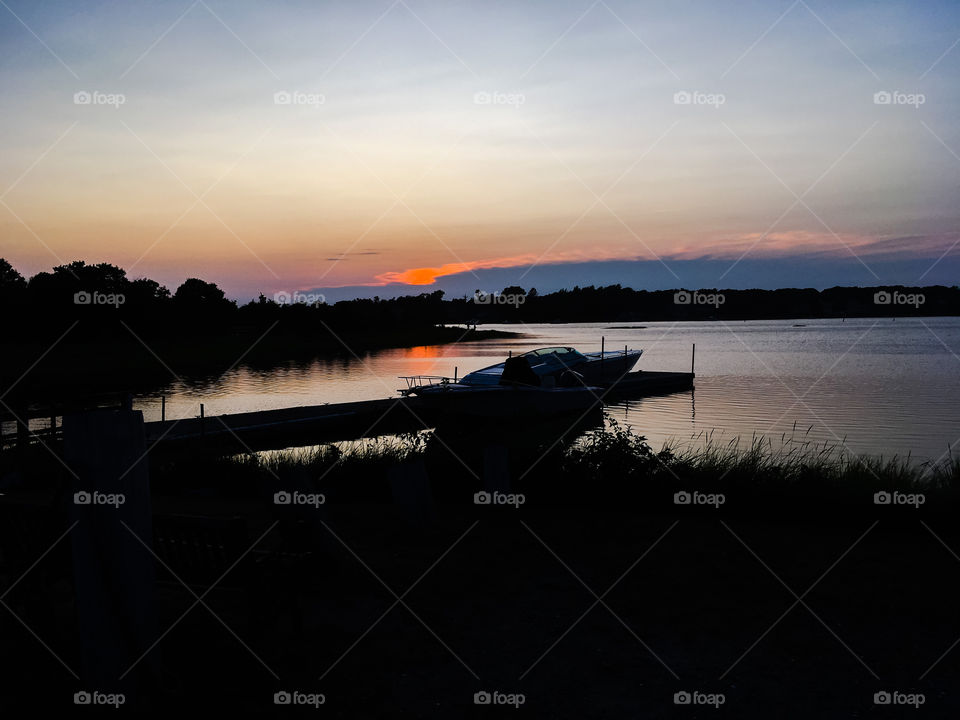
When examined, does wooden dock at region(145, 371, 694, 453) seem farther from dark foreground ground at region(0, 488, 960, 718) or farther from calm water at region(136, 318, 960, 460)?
dark foreground ground at region(0, 488, 960, 718)

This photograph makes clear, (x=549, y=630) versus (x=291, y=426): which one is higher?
(x=291, y=426)

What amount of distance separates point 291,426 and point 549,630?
1887 centimetres

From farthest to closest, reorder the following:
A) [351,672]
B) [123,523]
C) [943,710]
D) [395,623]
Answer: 1. [395,623]
2. [351,672]
3. [943,710]
4. [123,523]

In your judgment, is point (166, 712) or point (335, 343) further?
point (335, 343)

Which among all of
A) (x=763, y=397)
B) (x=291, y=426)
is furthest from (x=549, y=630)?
(x=763, y=397)

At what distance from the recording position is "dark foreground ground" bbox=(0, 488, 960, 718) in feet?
16.6

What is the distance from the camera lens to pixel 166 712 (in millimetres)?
4758

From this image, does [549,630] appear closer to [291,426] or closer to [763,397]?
[291,426]

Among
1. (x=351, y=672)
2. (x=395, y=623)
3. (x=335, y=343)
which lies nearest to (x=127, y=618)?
(x=351, y=672)

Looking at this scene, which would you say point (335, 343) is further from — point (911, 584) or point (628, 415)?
point (911, 584)

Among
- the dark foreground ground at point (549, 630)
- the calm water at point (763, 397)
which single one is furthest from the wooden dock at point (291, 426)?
the dark foreground ground at point (549, 630)

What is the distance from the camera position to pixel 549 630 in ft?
20.5

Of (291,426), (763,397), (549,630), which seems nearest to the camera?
(549,630)

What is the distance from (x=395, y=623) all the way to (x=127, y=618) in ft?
7.63
